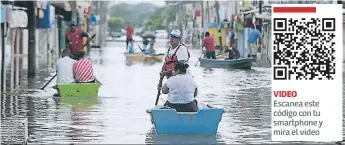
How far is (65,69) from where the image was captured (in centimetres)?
2244

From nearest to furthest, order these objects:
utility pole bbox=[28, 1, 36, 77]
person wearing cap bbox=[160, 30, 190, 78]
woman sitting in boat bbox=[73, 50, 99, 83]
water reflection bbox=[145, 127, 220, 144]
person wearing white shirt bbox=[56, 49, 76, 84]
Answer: water reflection bbox=[145, 127, 220, 144] < person wearing cap bbox=[160, 30, 190, 78] < woman sitting in boat bbox=[73, 50, 99, 83] < person wearing white shirt bbox=[56, 49, 76, 84] < utility pole bbox=[28, 1, 36, 77]

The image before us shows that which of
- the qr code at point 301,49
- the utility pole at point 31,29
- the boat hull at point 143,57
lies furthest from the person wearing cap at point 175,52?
the boat hull at point 143,57

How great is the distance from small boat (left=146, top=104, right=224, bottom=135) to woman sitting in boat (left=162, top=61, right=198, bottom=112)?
28cm

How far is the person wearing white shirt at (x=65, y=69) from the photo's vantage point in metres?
22.3

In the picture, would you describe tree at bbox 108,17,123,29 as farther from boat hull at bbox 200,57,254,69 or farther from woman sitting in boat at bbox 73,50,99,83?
woman sitting in boat at bbox 73,50,99,83

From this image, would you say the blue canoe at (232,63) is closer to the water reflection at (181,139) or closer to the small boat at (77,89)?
the small boat at (77,89)

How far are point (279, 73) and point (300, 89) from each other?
475 mm

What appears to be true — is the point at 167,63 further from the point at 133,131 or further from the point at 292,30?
the point at 292,30

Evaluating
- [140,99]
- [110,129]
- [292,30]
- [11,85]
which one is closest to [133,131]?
[110,129]

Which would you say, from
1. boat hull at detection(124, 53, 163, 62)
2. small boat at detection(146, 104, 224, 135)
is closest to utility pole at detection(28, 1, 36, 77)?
small boat at detection(146, 104, 224, 135)

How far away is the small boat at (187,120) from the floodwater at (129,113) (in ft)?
0.53

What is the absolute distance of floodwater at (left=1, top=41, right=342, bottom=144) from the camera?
49.1 feet

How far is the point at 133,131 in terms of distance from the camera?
15.9 metres

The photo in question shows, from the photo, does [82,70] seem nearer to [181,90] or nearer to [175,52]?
[175,52]
